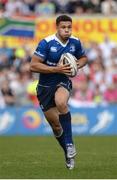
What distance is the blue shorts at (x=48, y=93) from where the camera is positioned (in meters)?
12.3

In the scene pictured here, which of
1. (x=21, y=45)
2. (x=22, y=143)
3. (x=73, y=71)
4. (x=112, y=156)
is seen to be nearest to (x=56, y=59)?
(x=73, y=71)

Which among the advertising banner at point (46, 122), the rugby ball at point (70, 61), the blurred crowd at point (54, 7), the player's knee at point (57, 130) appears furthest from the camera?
the blurred crowd at point (54, 7)

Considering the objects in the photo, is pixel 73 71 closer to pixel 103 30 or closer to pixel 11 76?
pixel 11 76

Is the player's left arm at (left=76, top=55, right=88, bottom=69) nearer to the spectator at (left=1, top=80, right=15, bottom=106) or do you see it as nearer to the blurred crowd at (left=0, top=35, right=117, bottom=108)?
the blurred crowd at (left=0, top=35, right=117, bottom=108)

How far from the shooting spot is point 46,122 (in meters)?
23.6

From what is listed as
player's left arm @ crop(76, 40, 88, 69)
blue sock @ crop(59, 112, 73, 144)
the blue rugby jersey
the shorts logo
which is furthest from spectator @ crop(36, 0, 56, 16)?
blue sock @ crop(59, 112, 73, 144)

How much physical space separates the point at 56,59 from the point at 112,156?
2.84 m

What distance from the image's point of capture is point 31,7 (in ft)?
93.0

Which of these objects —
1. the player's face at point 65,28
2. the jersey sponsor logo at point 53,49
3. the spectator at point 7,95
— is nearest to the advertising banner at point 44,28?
the spectator at point 7,95

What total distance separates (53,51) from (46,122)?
1147 centimetres

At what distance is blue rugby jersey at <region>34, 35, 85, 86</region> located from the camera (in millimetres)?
12172

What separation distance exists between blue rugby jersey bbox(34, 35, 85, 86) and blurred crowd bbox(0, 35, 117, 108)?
37.4 ft

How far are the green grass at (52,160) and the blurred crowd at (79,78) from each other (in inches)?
166

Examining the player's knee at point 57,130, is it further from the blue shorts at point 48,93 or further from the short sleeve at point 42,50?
the short sleeve at point 42,50
